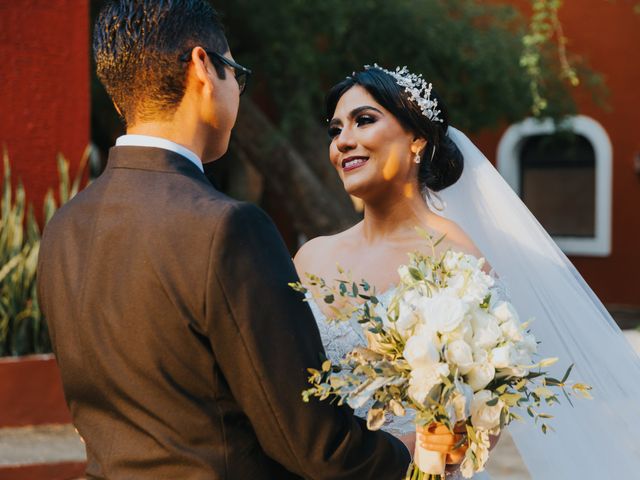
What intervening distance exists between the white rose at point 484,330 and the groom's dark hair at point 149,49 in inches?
34.3

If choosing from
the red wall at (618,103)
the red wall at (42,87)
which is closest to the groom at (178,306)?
the red wall at (42,87)

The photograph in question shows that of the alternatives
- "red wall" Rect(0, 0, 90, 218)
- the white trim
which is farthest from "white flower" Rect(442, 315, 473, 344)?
the white trim

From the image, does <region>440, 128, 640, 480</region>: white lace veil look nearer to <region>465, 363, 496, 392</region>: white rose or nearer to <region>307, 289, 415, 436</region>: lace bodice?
<region>307, 289, 415, 436</region>: lace bodice

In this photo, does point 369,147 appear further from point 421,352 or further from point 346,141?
point 421,352

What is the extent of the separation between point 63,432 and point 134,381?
4.26 m

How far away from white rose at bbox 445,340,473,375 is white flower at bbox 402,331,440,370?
4 centimetres

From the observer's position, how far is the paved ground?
491 centimetres

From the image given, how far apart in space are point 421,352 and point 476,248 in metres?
1.21

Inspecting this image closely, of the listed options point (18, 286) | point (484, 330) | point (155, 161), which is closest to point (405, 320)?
point (484, 330)

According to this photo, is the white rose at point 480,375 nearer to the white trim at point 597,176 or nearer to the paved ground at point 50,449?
the paved ground at point 50,449

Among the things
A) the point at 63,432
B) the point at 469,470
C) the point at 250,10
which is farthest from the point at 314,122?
the point at 469,470

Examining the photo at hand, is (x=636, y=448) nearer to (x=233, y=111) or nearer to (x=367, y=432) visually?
(x=367, y=432)

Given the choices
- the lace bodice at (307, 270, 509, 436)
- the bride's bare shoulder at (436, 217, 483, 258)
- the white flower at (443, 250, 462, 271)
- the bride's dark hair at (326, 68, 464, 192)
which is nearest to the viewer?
the white flower at (443, 250, 462, 271)

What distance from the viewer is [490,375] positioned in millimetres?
1868
